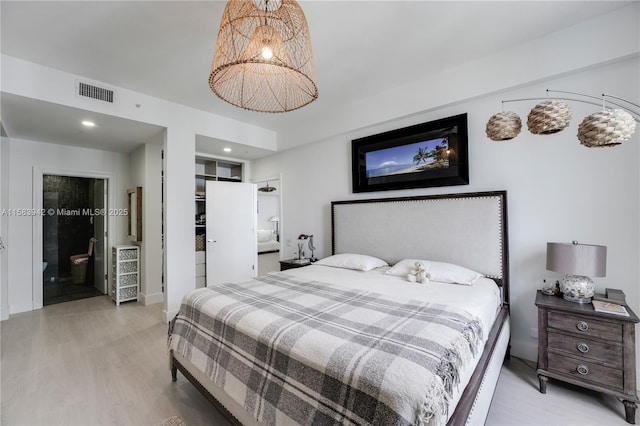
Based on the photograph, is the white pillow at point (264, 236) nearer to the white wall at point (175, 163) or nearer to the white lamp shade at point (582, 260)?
the white wall at point (175, 163)

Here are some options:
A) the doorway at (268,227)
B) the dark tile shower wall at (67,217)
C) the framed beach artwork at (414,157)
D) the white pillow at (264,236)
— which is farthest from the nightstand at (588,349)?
the dark tile shower wall at (67,217)

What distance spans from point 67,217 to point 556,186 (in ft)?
23.7

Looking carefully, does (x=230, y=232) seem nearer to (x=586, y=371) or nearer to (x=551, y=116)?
(x=551, y=116)

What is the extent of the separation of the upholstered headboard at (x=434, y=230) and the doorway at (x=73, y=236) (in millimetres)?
4346

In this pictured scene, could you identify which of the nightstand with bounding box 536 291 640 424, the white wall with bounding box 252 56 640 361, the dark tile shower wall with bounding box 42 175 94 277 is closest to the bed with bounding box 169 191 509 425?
the white wall with bounding box 252 56 640 361

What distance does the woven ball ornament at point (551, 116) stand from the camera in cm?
159

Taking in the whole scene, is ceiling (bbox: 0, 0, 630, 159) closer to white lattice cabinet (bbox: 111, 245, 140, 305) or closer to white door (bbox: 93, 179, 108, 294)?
white door (bbox: 93, 179, 108, 294)

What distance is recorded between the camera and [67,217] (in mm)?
5102

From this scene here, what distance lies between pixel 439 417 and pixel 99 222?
612 centimetres

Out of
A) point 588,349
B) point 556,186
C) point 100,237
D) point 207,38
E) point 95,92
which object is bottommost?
point 588,349

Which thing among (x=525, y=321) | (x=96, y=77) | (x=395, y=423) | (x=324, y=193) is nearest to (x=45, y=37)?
(x=96, y=77)

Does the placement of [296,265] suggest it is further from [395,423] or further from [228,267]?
[395,423]

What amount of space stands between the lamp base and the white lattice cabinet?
17.5ft

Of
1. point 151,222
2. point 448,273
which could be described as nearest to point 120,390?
point 151,222
